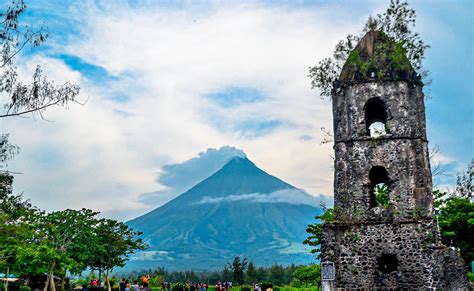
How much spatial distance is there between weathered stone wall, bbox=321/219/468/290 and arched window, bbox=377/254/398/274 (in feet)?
1.22

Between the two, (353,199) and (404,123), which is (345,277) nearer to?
(353,199)

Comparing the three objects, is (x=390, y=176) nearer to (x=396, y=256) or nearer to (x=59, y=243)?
(x=396, y=256)

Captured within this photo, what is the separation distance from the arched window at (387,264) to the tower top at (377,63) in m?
5.24

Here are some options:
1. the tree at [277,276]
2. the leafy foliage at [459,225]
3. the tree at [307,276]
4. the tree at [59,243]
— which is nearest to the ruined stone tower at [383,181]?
the leafy foliage at [459,225]

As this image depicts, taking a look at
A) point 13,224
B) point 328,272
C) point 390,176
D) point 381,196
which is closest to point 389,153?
point 390,176

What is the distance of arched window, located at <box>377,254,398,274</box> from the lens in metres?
14.0

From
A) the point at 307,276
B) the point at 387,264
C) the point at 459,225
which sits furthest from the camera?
the point at 307,276

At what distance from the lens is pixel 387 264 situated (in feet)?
47.3

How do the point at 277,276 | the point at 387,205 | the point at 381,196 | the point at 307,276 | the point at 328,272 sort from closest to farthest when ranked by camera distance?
the point at 328,272 → the point at 387,205 → the point at 381,196 → the point at 307,276 → the point at 277,276

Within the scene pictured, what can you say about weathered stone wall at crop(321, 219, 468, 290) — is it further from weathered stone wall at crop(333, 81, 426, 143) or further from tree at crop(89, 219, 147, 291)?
tree at crop(89, 219, 147, 291)

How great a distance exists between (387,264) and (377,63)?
600 cm

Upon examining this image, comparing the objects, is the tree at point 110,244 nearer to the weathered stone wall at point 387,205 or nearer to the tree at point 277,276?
the weathered stone wall at point 387,205

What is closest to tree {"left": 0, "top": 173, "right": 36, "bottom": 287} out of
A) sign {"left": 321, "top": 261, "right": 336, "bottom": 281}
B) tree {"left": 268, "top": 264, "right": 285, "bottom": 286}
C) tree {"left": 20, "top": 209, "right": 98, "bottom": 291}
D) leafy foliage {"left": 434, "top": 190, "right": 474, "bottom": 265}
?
tree {"left": 20, "top": 209, "right": 98, "bottom": 291}

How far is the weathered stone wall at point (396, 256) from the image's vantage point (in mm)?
13156
